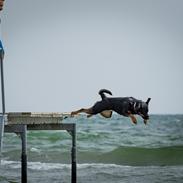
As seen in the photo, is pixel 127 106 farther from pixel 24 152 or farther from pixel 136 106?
pixel 24 152

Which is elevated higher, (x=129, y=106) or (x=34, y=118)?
(x=129, y=106)

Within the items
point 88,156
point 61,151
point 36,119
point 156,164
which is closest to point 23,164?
point 36,119

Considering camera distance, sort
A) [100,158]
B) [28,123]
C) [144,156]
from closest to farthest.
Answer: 1. [28,123]
2. [100,158]
3. [144,156]

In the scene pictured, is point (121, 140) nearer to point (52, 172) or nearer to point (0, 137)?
point (52, 172)

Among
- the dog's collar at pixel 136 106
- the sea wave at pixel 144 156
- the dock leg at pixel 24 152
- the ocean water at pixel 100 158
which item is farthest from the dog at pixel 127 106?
the sea wave at pixel 144 156

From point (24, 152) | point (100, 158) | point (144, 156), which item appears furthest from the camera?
point (144, 156)

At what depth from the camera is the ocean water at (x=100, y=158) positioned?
14742 mm

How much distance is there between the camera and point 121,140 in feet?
96.3

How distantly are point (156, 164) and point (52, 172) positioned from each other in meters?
4.63

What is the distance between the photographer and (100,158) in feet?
69.3

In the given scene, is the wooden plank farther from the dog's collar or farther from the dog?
the dog's collar

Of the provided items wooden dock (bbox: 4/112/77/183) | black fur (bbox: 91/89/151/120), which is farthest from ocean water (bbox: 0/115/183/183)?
black fur (bbox: 91/89/151/120)

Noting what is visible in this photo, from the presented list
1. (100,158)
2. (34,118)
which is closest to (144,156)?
(100,158)

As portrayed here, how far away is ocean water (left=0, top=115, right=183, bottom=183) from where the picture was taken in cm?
1474
